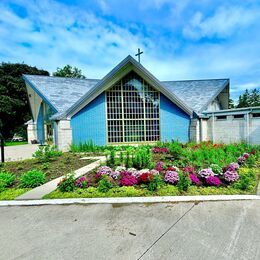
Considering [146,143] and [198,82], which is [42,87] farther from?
[198,82]

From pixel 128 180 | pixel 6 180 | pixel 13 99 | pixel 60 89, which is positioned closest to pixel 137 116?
pixel 60 89

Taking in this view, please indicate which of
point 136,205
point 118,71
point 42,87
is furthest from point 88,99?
point 136,205

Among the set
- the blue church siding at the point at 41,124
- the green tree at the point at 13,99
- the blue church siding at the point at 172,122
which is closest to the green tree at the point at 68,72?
the green tree at the point at 13,99

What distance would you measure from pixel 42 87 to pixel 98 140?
7.58 metres

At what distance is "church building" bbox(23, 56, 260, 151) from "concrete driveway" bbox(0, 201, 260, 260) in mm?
8297

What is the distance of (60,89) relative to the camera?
1625 cm

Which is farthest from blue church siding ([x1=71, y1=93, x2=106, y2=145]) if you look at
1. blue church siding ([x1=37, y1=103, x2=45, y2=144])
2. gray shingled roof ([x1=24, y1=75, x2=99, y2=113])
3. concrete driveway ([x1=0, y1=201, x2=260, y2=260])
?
blue church siding ([x1=37, y1=103, x2=45, y2=144])

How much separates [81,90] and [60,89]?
1768 millimetres

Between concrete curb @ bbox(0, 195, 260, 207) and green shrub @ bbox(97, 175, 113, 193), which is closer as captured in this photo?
concrete curb @ bbox(0, 195, 260, 207)

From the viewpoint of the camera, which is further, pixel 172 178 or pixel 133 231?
pixel 172 178

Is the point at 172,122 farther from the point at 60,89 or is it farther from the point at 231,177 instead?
the point at 60,89

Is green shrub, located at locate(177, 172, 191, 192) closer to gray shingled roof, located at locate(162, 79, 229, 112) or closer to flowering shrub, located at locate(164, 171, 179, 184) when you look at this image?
flowering shrub, located at locate(164, 171, 179, 184)

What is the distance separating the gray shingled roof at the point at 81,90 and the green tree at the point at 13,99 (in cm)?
1750

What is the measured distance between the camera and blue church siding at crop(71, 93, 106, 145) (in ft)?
39.7
